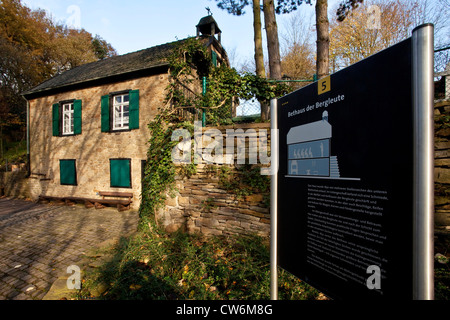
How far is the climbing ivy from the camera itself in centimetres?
470

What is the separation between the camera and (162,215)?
4711mm

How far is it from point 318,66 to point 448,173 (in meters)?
4.30

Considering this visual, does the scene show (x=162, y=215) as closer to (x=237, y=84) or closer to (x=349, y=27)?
(x=237, y=84)

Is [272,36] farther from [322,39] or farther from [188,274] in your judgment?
[188,274]

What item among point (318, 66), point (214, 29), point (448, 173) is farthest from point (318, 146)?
point (214, 29)

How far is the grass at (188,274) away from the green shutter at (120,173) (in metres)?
5.41

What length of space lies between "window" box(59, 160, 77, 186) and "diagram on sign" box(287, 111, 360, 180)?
11.8 metres

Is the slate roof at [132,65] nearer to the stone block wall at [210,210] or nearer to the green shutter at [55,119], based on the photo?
the green shutter at [55,119]

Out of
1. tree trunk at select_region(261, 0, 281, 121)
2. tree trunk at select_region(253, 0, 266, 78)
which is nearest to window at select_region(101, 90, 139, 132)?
tree trunk at select_region(253, 0, 266, 78)

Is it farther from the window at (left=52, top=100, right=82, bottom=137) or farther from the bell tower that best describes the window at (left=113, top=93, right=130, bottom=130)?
the bell tower

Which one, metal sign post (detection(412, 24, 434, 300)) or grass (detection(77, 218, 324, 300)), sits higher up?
metal sign post (detection(412, 24, 434, 300))

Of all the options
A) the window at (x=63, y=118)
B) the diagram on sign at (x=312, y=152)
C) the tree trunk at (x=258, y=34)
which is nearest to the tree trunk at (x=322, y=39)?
the tree trunk at (x=258, y=34)

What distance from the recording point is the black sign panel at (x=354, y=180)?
955 mm

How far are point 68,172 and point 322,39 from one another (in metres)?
12.3
